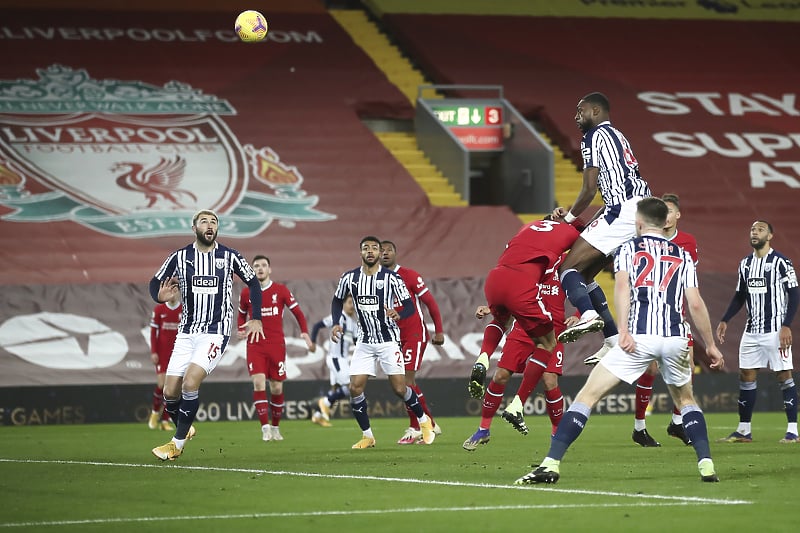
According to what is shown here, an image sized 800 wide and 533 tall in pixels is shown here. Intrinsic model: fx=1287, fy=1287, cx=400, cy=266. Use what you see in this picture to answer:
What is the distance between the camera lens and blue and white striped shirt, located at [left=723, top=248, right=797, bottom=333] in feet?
51.5

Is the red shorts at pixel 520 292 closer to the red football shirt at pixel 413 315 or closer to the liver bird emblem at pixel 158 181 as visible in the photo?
the red football shirt at pixel 413 315

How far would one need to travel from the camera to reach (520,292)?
12.5 meters

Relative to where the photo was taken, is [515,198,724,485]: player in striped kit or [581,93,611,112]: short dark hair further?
[581,93,611,112]: short dark hair

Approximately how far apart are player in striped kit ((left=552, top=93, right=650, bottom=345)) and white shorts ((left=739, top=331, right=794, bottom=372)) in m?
4.79

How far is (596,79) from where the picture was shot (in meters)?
30.4

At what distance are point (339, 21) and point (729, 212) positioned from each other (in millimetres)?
10619

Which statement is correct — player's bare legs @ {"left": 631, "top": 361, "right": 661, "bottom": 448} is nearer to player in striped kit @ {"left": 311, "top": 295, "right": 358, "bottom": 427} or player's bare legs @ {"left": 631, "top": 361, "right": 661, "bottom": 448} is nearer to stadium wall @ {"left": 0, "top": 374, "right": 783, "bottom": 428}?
stadium wall @ {"left": 0, "top": 374, "right": 783, "bottom": 428}

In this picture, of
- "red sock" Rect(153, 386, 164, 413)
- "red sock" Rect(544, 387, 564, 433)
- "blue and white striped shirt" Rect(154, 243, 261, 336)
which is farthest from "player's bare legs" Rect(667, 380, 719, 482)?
"red sock" Rect(153, 386, 164, 413)

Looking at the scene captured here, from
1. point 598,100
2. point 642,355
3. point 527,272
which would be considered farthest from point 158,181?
point 642,355

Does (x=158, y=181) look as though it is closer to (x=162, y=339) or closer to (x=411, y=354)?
(x=162, y=339)

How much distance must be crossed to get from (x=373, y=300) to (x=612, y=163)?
4.50m

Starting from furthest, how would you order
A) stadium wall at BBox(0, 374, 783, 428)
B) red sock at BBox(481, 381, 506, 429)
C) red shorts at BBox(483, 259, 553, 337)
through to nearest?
1. stadium wall at BBox(0, 374, 783, 428)
2. red sock at BBox(481, 381, 506, 429)
3. red shorts at BBox(483, 259, 553, 337)

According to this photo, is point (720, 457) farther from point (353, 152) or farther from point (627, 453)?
point (353, 152)

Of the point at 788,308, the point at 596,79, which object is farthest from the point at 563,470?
the point at 596,79
